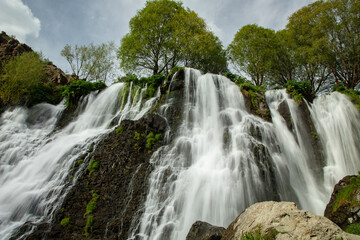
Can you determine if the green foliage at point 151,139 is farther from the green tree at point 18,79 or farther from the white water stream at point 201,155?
the green tree at point 18,79

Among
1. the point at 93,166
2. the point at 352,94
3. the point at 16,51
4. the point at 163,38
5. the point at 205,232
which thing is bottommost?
the point at 205,232

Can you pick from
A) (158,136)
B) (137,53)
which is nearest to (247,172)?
(158,136)

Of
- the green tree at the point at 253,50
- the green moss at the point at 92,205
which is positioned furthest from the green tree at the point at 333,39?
the green moss at the point at 92,205

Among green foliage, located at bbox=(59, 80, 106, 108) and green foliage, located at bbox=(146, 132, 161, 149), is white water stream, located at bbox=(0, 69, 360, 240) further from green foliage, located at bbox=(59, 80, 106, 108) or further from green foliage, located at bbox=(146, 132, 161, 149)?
green foliage, located at bbox=(59, 80, 106, 108)

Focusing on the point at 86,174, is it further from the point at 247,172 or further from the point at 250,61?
the point at 250,61

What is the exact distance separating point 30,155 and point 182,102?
9150 millimetres

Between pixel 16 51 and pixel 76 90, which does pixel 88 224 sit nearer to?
pixel 76 90

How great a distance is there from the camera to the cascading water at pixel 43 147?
811 centimetres

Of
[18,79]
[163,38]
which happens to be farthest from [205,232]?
[163,38]

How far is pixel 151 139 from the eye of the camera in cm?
1076

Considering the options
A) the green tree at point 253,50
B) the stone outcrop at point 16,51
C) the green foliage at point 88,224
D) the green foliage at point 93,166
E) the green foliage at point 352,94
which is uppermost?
the green tree at point 253,50

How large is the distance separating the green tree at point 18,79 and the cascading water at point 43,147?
105 cm

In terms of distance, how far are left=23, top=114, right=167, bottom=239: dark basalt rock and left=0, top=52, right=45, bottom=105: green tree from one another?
9.37 m

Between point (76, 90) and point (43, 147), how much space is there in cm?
640
